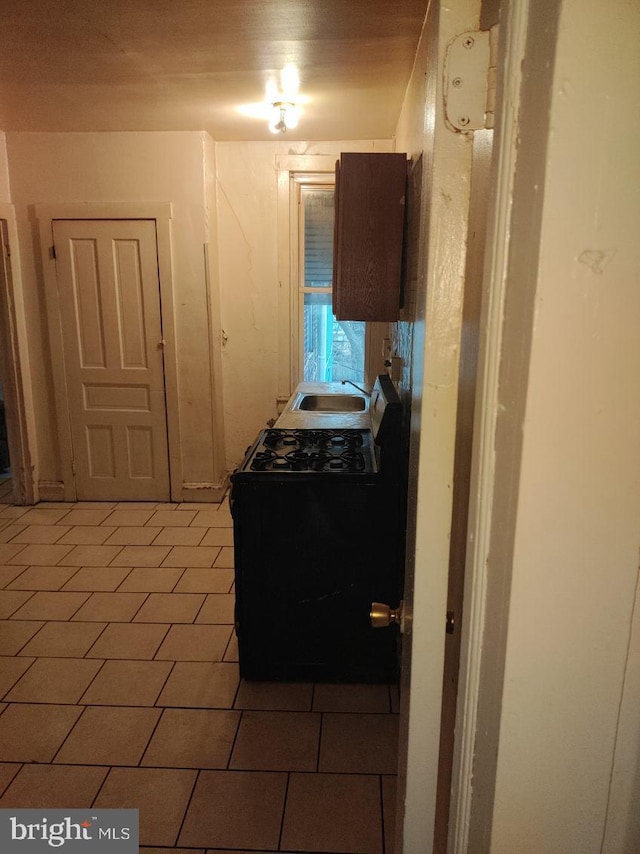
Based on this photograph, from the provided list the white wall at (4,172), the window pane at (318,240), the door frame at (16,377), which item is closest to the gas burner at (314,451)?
the window pane at (318,240)

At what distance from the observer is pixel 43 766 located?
71.5 inches

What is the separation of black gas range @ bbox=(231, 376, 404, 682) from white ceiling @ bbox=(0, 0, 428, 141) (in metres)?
1.46

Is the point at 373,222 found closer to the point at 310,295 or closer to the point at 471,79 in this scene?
the point at 471,79

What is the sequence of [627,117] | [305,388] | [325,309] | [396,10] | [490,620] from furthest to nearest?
[325,309] → [305,388] → [396,10] → [490,620] → [627,117]

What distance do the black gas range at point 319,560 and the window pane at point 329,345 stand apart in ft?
7.63

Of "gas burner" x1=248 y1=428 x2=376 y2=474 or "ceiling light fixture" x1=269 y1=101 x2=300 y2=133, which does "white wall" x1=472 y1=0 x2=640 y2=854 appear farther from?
"ceiling light fixture" x1=269 y1=101 x2=300 y2=133

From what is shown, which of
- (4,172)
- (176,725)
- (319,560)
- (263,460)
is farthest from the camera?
(4,172)

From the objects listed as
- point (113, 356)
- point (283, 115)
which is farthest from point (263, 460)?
point (113, 356)

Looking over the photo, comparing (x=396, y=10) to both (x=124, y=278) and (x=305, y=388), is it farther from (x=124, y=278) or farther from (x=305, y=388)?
(x=124, y=278)

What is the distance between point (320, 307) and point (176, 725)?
321 cm

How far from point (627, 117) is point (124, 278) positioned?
386 centimetres

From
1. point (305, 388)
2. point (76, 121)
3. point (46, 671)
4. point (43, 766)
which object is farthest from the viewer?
point (305, 388)

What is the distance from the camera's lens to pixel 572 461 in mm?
563

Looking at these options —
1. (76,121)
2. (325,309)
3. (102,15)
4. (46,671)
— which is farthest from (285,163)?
(46,671)
